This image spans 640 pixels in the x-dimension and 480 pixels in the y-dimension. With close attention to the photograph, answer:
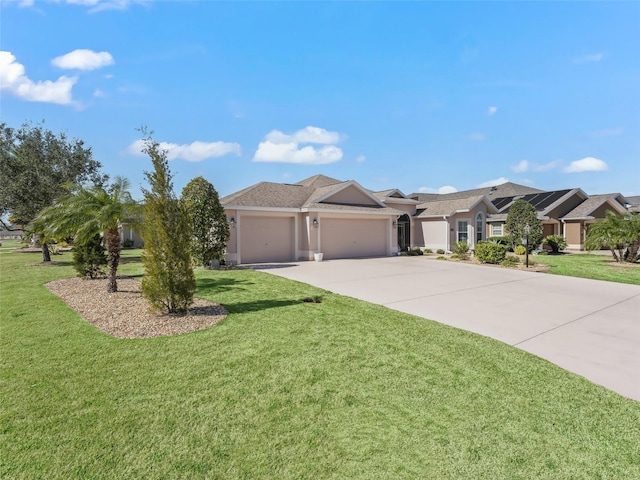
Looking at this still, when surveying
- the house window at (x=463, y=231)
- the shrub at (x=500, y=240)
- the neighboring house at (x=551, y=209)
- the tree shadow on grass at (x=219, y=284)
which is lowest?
the tree shadow on grass at (x=219, y=284)

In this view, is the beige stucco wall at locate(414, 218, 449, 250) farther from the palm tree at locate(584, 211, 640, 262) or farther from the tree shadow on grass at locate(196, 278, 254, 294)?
the tree shadow on grass at locate(196, 278, 254, 294)

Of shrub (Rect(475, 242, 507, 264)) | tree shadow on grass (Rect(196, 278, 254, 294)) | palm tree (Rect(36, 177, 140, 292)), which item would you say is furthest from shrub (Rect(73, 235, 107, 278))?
shrub (Rect(475, 242, 507, 264))

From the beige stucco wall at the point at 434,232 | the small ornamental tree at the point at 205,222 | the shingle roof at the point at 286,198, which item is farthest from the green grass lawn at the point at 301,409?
the beige stucco wall at the point at 434,232

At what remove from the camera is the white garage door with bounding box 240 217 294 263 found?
17891 millimetres

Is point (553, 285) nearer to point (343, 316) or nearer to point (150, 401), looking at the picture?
point (343, 316)

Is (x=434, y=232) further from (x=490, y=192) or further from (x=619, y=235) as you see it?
(x=490, y=192)

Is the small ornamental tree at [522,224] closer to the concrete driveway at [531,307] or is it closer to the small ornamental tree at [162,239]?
the concrete driveway at [531,307]

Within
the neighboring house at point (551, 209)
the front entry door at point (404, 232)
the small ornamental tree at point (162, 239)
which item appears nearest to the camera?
the small ornamental tree at point (162, 239)

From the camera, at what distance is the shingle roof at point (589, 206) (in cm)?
2601

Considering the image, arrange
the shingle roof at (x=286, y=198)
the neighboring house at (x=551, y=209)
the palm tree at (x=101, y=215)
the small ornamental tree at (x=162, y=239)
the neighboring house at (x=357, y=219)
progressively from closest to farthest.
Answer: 1. the small ornamental tree at (x=162, y=239)
2. the palm tree at (x=101, y=215)
3. the neighboring house at (x=357, y=219)
4. the shingle roof at (x=286, y=198)
5. the neighboring house at (x=551, y=209)

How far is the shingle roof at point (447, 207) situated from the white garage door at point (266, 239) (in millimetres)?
12056

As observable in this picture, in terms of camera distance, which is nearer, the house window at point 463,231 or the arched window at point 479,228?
the house window at point 463,231

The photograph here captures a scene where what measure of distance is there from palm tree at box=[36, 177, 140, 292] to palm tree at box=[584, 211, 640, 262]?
817 inches

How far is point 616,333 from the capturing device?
622cm
